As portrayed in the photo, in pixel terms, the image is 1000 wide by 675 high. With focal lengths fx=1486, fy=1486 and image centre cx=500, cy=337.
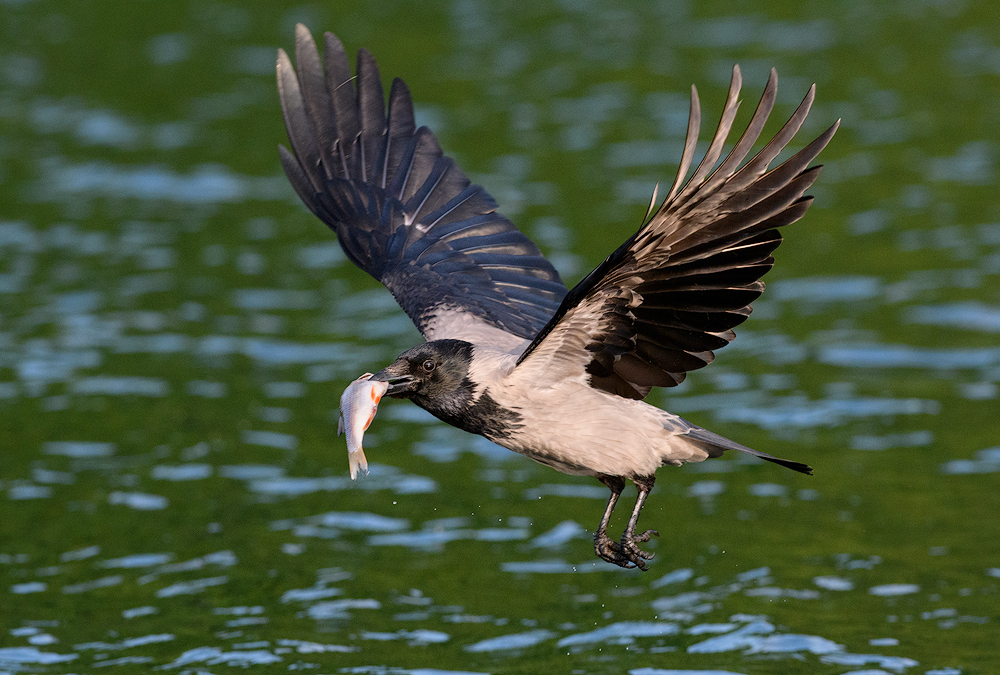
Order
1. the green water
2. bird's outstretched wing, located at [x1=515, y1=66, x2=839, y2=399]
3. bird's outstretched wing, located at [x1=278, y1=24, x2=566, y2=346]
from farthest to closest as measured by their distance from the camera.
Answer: the green water → bird's outstretched wing, located at [x1=278, y1=24, x2=566, y2=346] → bird's outstretched wing, located at [x1=515, y1=66, x2=839, y2=399]

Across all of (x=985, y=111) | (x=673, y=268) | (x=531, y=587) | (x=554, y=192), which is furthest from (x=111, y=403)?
(x=985, y=111)

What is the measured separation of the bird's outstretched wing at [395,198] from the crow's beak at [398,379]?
119cm

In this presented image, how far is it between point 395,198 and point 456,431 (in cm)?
284

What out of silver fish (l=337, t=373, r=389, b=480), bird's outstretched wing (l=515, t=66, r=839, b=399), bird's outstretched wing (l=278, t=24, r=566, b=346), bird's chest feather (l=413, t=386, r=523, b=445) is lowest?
silver fish (l=337, t=373, r=389, b=480)

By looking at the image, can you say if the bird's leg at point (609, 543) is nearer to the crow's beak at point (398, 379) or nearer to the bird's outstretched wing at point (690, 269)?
the bird's outstretched wing at point (690, 269)

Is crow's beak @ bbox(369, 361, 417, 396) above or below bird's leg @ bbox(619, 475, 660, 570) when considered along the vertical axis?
above

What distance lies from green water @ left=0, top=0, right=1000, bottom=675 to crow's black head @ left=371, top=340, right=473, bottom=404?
1.81 m

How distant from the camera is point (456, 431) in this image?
10680 mm

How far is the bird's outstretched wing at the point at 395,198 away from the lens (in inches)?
306

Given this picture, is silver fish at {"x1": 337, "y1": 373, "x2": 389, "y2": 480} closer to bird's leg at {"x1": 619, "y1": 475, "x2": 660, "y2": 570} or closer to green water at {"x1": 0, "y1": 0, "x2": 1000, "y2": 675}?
bird's leg at {"x1": 619, "y1": 475, "x2": 660, "y2": 570}

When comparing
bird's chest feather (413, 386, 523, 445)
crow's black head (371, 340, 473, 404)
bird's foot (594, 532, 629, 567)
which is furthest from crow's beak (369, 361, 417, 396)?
bird's foot (594, 532, 629, 567)

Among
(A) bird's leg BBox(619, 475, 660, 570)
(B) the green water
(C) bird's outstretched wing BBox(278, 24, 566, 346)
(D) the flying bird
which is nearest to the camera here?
(D) the flying bird

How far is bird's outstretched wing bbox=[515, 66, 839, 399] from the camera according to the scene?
543 cm

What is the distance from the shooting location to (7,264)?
13.3 meters
